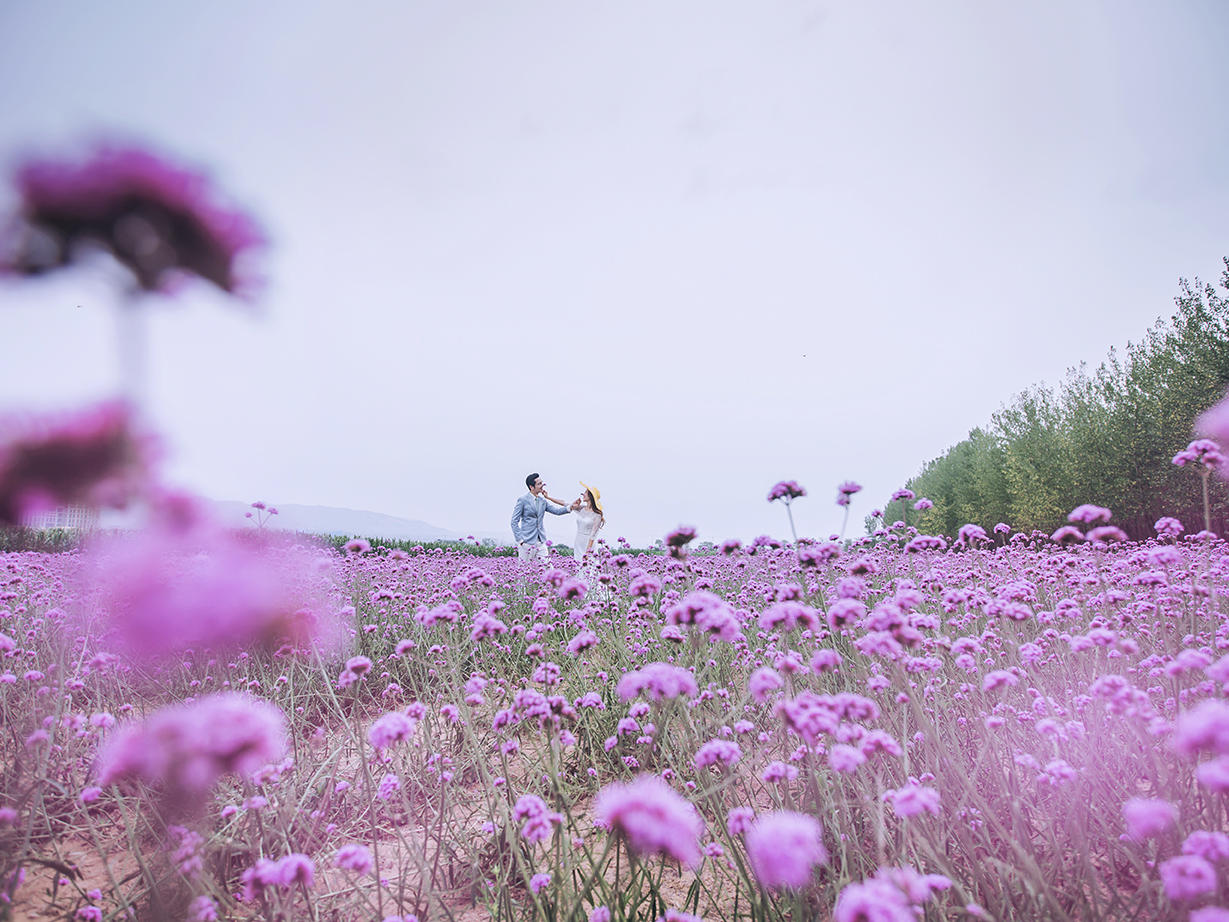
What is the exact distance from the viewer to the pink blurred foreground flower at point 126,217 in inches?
31.0

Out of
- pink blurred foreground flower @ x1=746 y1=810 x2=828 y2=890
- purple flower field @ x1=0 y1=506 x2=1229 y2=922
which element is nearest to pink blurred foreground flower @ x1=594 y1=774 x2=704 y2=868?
purple flower field @ x1=0 y1=506 x2=1229 y2=922

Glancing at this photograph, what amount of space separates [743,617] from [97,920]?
3510mm

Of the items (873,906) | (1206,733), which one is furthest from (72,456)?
(1206,733)

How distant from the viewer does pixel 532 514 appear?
11.8 m

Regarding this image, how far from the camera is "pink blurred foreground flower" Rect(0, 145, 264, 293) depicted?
79 cm

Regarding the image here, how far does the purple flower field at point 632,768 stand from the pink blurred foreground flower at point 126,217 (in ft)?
1.43

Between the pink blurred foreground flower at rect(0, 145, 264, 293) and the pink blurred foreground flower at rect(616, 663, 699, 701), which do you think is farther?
the pink blurred foreground flower at rect(616, 663, 699, 701)

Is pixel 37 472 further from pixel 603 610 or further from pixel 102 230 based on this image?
pixel 603 610

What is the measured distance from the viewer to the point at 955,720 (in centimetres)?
351

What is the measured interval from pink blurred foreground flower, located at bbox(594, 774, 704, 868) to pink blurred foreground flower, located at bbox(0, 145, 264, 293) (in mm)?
1155

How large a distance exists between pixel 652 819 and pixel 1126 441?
110 ft

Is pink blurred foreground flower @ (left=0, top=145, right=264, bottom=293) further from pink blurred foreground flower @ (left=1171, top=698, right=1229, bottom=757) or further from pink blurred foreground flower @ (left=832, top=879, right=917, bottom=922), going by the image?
pink blurred foreground flower @ (left=1171, top=698, right=1229, bottom=757)

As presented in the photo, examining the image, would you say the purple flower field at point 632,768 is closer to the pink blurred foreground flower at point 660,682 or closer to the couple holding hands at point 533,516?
the pink blurred foreground flower at point 660,682

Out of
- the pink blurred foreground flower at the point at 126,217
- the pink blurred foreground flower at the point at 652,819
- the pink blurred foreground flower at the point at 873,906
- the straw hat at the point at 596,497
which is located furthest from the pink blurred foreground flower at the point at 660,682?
the straw hat at the point at 596,497
